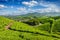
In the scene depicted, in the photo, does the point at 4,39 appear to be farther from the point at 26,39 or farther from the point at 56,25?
the point at 56,25

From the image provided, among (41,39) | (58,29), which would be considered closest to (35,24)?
(58,29)

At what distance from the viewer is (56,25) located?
9475 centimetres

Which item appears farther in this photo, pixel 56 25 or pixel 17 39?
pixel 56 25

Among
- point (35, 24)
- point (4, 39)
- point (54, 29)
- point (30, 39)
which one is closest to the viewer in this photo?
point (4, 39)

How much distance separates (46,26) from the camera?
93562 millimetres

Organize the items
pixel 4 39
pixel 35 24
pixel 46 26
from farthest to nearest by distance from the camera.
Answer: pixel 35 24 → pixel 46 26 → pixel 4 39

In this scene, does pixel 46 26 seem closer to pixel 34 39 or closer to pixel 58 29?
pixel 58 29

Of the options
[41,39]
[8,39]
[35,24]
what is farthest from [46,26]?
[8,39]

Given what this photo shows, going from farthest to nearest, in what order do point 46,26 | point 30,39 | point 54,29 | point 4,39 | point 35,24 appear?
point 35,24
point 46,26
point 54,29
point 30,39
point 4,39

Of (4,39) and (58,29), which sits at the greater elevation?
(4,39)

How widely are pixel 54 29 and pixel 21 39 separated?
45.0m

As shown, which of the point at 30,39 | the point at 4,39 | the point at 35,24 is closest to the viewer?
the point at 4,39

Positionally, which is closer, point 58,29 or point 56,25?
point 58,29

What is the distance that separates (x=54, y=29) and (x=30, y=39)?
4317 centimetres
